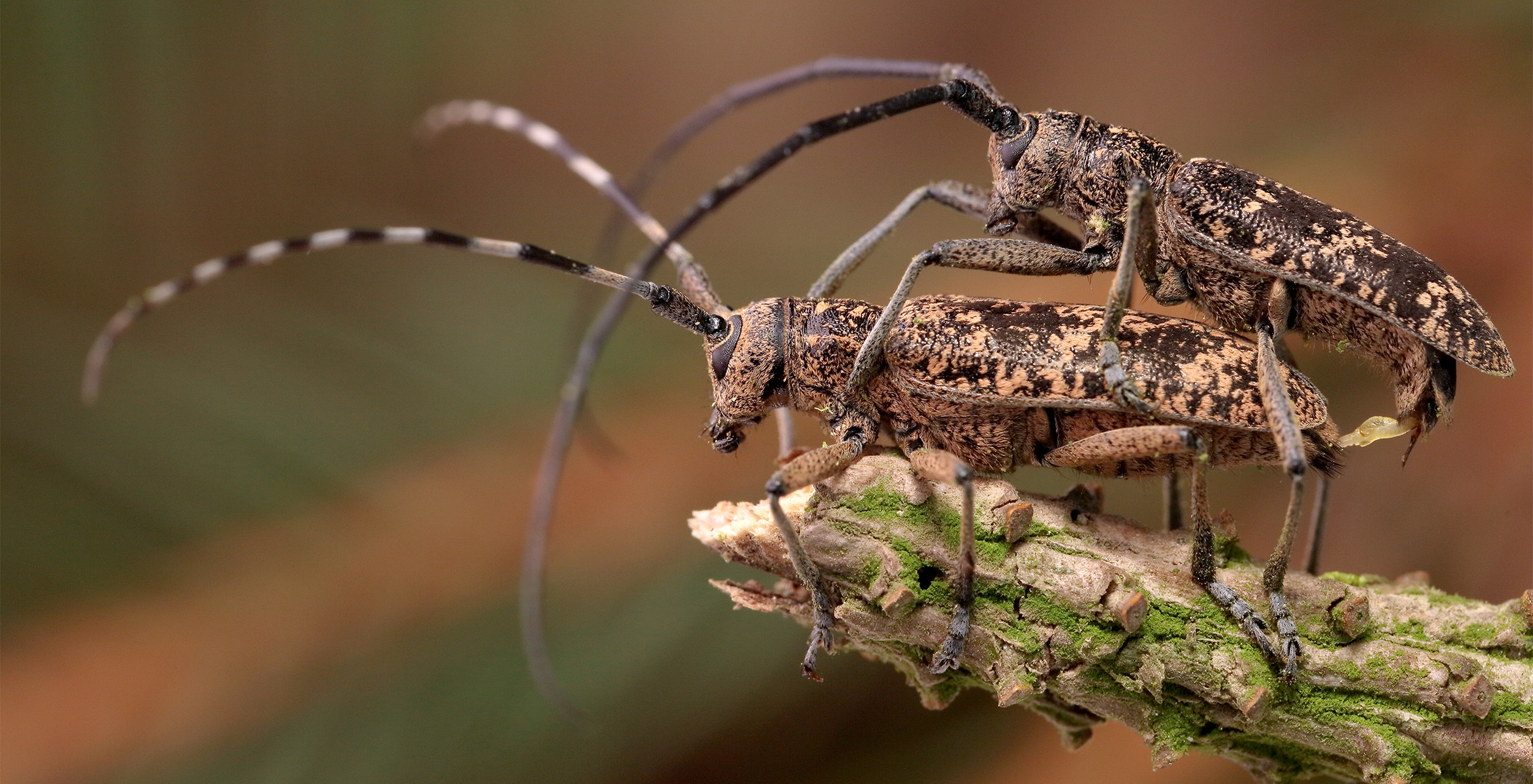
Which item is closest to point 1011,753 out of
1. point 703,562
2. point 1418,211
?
point 703,562

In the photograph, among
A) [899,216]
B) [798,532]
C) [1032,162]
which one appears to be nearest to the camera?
[798,532]

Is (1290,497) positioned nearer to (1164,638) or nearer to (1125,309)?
(1164,638)

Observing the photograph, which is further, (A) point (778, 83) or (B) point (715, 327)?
(B) point (715, 327)

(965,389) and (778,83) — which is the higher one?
(778,83)

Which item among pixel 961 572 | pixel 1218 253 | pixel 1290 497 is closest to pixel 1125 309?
pixel 1218 253

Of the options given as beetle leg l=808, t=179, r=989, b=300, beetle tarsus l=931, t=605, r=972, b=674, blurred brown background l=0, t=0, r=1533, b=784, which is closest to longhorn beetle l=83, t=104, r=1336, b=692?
beetle tarsus l=931, t=605, r=972, b=674

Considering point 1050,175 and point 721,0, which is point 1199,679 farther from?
point 721,0
